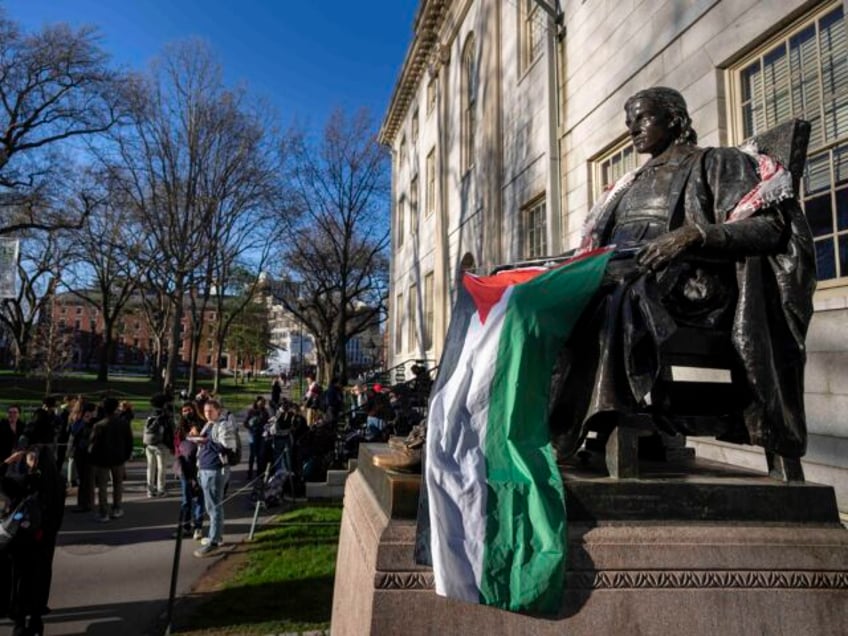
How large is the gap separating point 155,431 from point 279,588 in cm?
643

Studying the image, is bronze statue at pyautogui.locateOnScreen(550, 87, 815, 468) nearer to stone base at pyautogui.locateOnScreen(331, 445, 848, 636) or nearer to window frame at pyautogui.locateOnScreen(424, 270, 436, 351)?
stone base at pyautogui.locateOnScreen(331, 445, 848, 636)

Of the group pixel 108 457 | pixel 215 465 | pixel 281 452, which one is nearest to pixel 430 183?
pixel 281 452

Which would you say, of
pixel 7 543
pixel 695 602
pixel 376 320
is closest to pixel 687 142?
pixel 695 602

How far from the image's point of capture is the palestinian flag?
2.13 metres

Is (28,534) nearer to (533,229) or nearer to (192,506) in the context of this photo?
(192,506)

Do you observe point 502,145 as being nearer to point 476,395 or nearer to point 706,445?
point 706,445

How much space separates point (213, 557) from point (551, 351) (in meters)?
6.84

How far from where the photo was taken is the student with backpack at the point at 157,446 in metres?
11.5

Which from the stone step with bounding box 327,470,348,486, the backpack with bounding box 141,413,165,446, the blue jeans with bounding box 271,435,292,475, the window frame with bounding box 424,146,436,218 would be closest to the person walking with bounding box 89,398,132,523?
the backpack with bounding box 141,413,165,446

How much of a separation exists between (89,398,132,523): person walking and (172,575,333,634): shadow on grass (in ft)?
14.6

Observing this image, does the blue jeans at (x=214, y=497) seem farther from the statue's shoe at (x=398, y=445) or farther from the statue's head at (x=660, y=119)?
the statue's head at (x=660, y=119)

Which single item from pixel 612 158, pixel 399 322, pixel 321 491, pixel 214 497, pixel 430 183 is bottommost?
pixel 321 491

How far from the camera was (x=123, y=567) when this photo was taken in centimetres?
730

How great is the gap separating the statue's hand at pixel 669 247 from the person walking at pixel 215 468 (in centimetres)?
707
